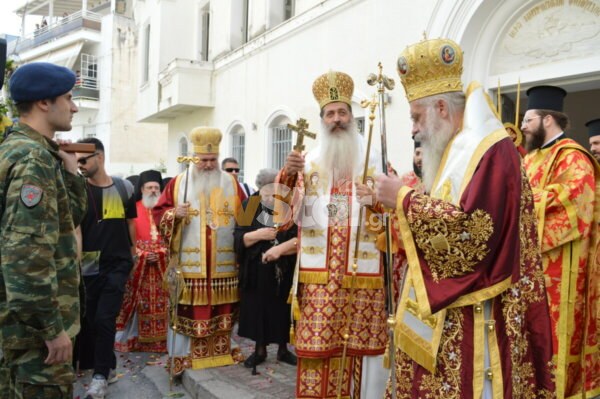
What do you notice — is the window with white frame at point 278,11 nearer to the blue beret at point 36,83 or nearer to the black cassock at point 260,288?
the black cassock at point 260,288

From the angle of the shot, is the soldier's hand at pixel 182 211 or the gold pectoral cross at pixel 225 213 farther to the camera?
the gold pectoral cross at pixel 225 213

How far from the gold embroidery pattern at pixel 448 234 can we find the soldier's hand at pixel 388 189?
0.13m

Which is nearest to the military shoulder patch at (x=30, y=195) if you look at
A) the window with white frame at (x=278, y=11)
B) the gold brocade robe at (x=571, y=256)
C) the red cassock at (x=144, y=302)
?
the gold brocade robe at (x=571, y=256)

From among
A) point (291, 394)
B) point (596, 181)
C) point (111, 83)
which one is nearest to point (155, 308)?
point (291, 394)

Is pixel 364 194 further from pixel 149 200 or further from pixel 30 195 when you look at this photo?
pixel 149 200

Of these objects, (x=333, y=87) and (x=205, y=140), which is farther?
(x=205, y=140)

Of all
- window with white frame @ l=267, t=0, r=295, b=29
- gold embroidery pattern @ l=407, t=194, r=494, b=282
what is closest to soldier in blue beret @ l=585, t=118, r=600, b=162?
gold embroidery pattern @ l=407, t=194, r=494, b=282

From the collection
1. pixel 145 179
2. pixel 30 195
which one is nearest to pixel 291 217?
pixel 30 195

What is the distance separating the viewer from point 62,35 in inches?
1183

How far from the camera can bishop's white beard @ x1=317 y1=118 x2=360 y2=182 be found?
3.87 metres

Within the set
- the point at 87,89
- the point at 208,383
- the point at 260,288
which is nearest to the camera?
the point at 208,383

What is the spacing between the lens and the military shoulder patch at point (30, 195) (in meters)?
2.22

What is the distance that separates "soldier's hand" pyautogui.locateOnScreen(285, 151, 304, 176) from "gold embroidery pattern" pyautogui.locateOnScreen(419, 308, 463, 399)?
174cm

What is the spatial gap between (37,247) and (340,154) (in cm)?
220
